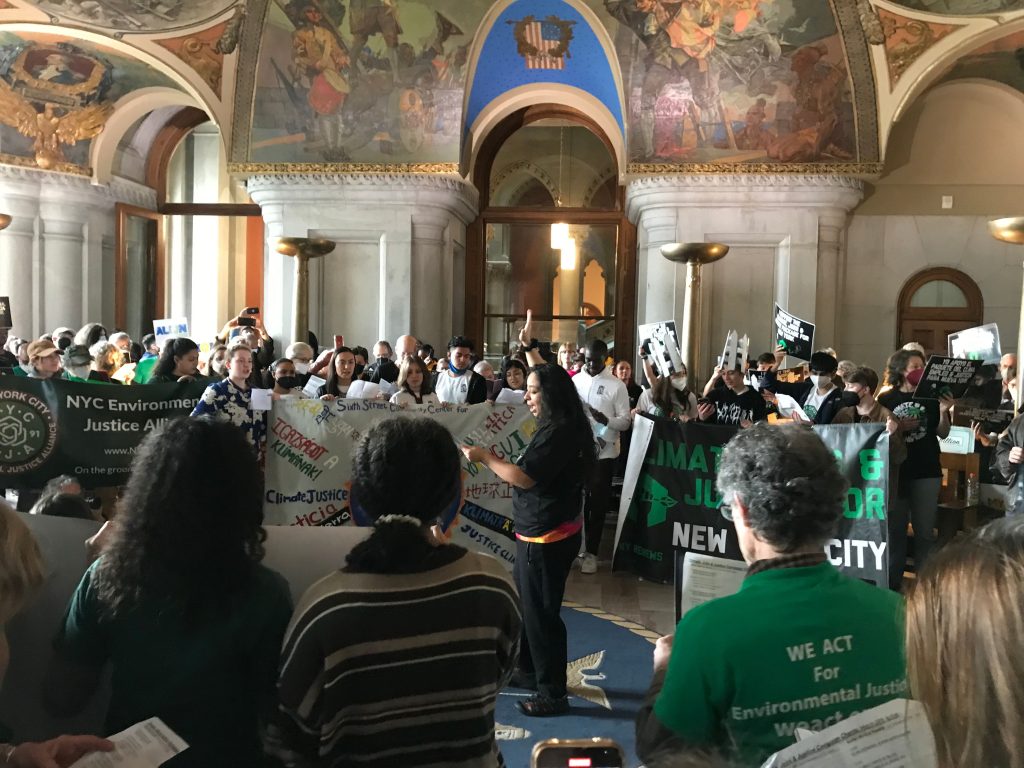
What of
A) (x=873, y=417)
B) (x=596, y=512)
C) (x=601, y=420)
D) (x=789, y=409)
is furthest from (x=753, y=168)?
(x=873, y=417)

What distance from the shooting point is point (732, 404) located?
293 inches

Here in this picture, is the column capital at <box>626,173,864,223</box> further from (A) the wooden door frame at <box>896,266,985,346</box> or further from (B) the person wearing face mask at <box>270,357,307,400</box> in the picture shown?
(B) the person wearing face mask at <box>270,357,307,400</box>

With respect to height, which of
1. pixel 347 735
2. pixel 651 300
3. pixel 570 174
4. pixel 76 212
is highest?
pixel 570 174

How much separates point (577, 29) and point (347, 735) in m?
14.6

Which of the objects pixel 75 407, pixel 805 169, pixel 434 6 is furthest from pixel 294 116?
pixel 75 407

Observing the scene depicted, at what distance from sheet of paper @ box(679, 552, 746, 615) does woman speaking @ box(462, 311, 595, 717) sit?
201 cm

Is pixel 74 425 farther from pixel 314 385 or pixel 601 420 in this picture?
pixel 601 420

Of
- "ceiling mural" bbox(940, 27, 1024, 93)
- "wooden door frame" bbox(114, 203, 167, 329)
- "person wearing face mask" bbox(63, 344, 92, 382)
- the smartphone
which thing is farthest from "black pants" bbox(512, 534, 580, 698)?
"wooden door frame" bbox(114, 203, 167, 329)

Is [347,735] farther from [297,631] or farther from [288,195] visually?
[288,195]

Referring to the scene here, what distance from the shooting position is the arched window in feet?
50.8

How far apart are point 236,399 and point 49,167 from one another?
12581mm

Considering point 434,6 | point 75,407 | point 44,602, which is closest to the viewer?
point 44,602

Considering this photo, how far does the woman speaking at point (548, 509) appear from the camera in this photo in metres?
4.18

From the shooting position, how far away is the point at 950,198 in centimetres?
1542
